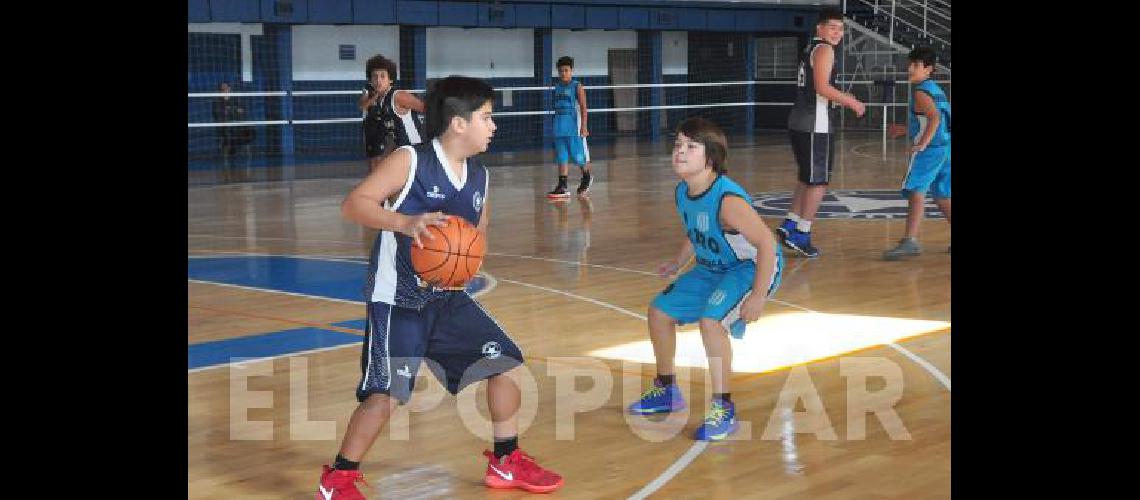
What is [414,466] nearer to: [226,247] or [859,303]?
[859,303]

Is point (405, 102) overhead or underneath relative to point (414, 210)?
overhead

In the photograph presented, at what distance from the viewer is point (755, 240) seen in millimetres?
5562

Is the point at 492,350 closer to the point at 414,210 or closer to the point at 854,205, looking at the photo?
the point at 414,210

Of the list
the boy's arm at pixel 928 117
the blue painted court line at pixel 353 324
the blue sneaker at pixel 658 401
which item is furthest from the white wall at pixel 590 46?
the blue sneaker at pixel 658 401

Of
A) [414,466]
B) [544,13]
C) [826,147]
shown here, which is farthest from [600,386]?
[544,13]

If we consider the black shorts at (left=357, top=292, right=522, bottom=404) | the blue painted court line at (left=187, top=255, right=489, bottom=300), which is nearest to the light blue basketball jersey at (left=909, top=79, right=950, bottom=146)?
the blue painted court line at (left=187, top=255, right=489, bottom=300)

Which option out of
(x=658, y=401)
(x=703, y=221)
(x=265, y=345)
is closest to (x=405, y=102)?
(x=265, y=345)

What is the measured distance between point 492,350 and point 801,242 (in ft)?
20.7

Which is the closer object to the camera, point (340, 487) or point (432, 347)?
point (340, 487)

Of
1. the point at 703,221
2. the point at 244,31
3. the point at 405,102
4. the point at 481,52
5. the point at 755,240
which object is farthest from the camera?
the point at 481,52

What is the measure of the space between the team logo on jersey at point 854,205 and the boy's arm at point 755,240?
317 inches

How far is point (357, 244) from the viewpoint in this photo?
12.0 meters

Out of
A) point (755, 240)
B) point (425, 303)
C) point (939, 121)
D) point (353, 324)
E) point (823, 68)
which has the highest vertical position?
point (823, 68)
